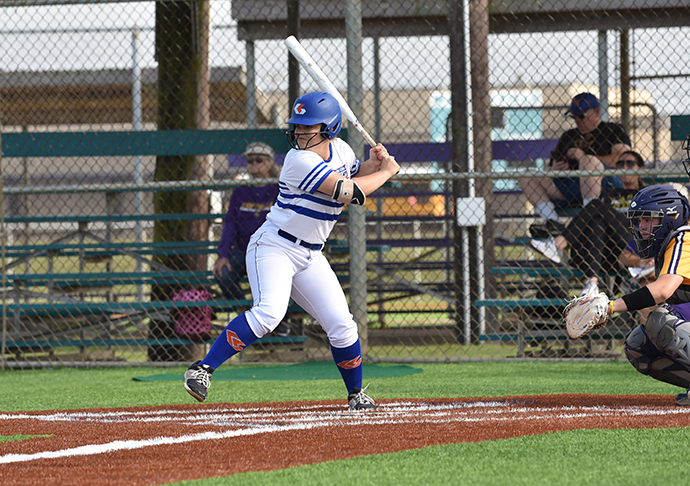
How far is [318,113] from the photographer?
401 centimetres

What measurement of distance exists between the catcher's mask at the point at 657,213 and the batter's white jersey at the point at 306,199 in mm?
1496

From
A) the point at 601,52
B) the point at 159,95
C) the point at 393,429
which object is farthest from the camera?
the point at 601,52

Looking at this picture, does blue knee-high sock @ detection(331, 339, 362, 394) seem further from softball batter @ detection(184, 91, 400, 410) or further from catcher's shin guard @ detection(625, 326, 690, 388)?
catcher's shin guard @ detection(625, 326, 690, 388)

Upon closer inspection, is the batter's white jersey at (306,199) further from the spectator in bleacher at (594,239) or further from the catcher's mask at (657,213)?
the spectator in bleacher at (594,239)

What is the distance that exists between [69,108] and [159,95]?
8.11 metres

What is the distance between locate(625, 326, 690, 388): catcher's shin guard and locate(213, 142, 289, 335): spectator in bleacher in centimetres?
390

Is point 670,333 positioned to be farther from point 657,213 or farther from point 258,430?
point 258,430

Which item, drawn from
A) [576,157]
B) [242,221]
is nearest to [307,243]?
[242,221]

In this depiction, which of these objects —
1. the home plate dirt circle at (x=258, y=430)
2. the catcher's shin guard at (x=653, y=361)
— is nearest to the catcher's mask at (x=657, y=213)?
the catcher's shin guard at (x=653, y=361)

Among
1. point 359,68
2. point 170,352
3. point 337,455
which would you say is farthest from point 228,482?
point 170,352

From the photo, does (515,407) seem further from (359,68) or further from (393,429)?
(359,68)

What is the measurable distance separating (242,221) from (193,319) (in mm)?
1069

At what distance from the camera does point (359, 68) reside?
658 centimetres

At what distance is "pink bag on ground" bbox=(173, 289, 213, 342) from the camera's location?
7.34 m
